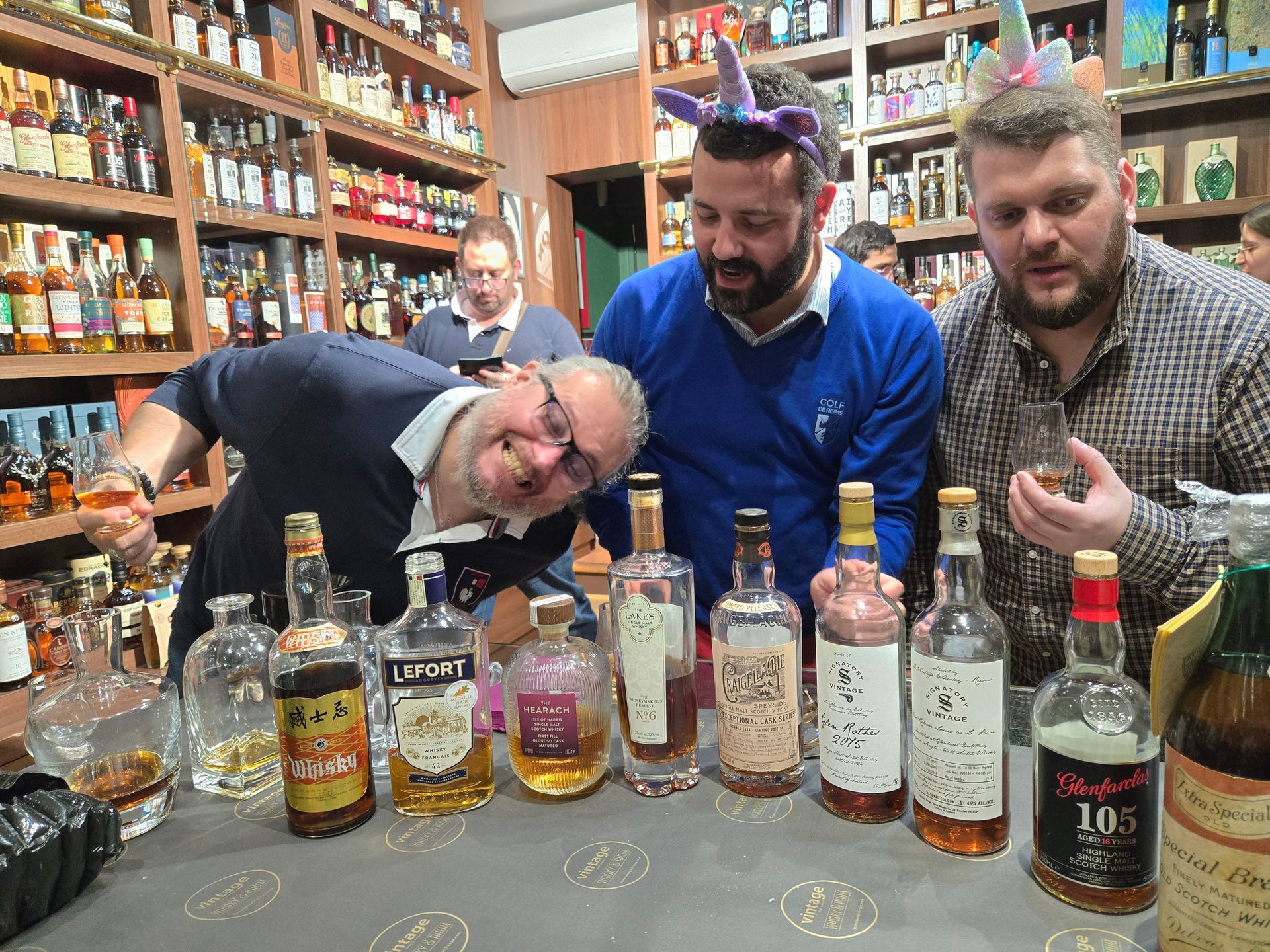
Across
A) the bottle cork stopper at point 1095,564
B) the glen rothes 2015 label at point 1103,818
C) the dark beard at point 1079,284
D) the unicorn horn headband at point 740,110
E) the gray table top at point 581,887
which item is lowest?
the gray table top at point 581,887

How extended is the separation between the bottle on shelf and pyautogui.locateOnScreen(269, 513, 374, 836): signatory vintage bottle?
194 cm

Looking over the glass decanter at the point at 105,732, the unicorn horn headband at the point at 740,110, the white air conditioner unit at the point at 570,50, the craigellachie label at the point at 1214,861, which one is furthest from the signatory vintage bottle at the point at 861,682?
the white air conditioner unit at the point at 570,50

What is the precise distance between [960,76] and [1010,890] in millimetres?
3576

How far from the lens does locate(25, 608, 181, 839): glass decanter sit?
88 cm

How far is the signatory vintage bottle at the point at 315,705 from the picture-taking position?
845 mm

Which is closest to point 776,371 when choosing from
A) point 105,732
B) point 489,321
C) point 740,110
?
point 740,110

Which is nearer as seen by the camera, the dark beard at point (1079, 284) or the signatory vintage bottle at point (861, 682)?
the signatory vintage bottle at point (861, 682)

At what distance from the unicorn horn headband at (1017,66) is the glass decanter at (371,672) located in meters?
1.21

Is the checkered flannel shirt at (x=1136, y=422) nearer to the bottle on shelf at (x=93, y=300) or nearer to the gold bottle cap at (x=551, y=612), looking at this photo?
the gold bottle cap at (x=551, y=612)

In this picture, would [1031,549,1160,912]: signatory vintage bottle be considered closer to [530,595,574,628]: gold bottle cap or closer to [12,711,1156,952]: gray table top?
[12,711,1156,952]: gray table top

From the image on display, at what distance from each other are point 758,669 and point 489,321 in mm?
2842

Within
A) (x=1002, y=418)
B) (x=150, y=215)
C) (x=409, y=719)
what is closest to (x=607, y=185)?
(x=150, y=215)

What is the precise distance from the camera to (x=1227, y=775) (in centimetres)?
56

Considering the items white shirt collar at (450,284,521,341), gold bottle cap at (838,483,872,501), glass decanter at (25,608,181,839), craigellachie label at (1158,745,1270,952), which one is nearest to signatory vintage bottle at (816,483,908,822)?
gold bottle cap at (838,483,872,501)
